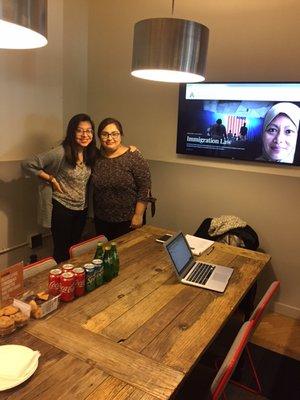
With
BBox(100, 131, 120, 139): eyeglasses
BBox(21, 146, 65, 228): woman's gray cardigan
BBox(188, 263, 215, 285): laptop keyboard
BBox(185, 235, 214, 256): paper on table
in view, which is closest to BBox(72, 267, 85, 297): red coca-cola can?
BBox(188, 263, 215, 285): laptop keyboard

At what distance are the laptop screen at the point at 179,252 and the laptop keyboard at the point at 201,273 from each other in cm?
7

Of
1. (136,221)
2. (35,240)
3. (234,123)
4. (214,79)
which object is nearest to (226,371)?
(136,221)

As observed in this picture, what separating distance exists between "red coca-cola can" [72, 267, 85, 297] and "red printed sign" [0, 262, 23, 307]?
24cm

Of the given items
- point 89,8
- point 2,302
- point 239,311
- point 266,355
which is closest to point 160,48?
point 2,302

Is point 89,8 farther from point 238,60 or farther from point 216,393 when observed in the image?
point 216,393

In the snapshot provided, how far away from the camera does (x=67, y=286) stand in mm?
1595

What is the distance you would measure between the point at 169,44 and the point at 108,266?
3.54 feet

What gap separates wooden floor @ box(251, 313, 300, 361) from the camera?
2631 mm

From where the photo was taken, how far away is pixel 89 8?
3.67 m

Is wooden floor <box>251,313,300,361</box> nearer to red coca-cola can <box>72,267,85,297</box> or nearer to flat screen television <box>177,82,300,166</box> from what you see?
flat screen television <box>177,82,300,166</box>

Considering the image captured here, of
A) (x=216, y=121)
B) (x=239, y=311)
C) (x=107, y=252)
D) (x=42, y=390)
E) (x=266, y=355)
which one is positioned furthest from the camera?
(x=216, y=121)

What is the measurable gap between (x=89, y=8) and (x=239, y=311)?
321cm

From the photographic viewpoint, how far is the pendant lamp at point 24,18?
95 centimetres

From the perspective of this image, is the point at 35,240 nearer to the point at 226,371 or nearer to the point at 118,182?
the point at 118,182
